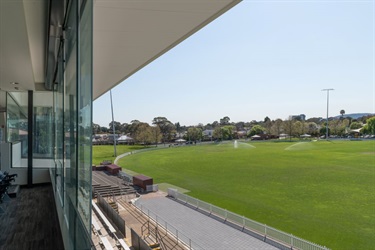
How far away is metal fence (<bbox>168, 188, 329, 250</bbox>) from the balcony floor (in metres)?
6.68

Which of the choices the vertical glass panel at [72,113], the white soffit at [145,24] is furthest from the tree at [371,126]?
the vertical glass panel at [72,113]

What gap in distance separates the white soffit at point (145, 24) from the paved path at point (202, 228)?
26.0 feet

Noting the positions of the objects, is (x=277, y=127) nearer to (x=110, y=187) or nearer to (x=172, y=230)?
(x=110, y=187)

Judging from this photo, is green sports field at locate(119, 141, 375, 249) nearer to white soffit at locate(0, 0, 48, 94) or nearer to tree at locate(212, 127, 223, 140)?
white soffit at locate(0, 0, 48, 94)

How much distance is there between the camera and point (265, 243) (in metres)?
9.43

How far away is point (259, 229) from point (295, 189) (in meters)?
10.2

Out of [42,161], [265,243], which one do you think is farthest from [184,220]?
[42,161]

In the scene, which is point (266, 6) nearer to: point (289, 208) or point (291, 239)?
point (291, 239)

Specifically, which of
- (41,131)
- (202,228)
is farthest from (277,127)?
(41,131)

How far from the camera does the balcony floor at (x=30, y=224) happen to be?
357cm

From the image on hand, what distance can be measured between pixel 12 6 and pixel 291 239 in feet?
30.5

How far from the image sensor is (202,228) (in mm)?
11039

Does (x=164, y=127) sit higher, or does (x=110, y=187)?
(x=164, y=127)

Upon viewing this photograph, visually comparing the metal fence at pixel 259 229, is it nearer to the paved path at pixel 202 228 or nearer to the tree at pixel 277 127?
the paved path at pixel 202 228
